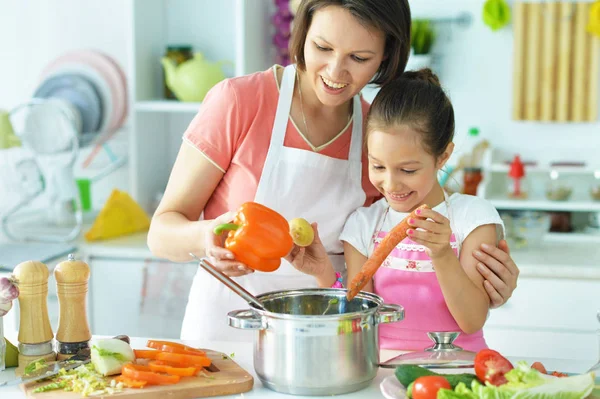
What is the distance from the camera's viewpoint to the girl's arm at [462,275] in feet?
4.93

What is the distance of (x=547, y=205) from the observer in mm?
3166

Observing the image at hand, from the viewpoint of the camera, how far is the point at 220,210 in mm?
1877

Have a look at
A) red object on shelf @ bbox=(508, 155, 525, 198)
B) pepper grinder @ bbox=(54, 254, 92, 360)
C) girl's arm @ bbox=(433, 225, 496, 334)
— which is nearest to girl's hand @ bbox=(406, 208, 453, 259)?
girl's arm @ bbox=(433, 225, 496, 334)

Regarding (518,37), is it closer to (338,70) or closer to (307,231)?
(338,70)

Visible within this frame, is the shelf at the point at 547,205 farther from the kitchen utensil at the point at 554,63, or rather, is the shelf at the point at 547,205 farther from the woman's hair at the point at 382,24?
the woman's hair at the point at 382,24

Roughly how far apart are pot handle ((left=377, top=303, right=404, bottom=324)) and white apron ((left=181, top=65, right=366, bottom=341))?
0.50 m

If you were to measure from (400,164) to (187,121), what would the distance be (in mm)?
2057

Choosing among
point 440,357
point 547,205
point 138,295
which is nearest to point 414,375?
point 440,357

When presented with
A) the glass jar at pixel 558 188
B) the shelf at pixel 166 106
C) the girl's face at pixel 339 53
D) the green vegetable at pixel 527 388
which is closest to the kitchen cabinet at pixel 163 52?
the shelf at pixel 166 106

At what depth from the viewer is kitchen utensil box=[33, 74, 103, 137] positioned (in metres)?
3.34

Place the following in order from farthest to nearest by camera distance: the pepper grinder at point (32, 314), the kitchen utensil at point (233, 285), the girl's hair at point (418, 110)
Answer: the girl's hair at point (418, 110) < the pepper grinder at point (32, 314) < the kitchen utensil at point (233, 285)

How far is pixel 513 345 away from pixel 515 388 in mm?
1728

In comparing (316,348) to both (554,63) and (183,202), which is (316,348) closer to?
(183,202)

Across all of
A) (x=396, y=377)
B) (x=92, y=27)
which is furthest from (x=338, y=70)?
(x=92, y=27)
